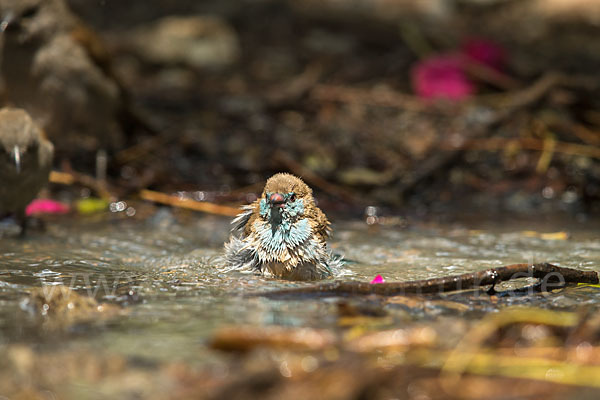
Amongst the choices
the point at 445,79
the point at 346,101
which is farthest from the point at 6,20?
the point at 445,79

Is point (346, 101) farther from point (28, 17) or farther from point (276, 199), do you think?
point (276, 199)

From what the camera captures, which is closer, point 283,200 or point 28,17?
point 283,200

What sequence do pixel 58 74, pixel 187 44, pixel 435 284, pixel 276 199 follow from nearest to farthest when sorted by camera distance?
1. pixel 435 284
2. pixel 276 199
3. pixel 58 74
4. pixel 187 44

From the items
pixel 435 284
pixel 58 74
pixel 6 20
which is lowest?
pixel 435 284

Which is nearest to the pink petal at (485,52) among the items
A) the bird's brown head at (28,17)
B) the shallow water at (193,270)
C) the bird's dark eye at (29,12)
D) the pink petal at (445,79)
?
the pink petal at (445,79)

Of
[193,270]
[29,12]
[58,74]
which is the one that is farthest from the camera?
[58,74]

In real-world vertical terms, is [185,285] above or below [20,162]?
below

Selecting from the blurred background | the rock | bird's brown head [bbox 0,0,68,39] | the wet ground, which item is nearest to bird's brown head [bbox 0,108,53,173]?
the wet ground

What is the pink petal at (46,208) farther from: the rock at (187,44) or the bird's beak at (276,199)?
the rock at (187,44)
